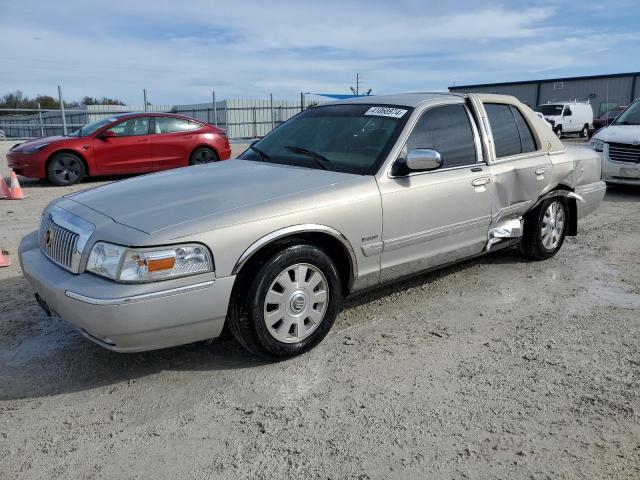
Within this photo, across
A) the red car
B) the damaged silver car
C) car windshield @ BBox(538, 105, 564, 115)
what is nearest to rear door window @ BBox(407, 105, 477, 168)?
the damaged silver car

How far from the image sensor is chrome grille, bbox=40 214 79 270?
124 inches

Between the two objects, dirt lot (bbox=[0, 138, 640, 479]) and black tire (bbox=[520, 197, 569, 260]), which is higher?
black tire (bbox=[520, 197, 569, 260])

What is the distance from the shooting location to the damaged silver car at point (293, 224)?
115 inches

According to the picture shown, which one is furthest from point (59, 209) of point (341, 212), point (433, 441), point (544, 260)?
point (544, 260)

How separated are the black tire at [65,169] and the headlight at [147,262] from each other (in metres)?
8.36

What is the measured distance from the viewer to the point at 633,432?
105 inches

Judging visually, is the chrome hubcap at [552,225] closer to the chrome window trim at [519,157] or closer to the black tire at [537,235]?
the black tire at [537,235]

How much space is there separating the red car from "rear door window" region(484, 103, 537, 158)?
26.2 feet

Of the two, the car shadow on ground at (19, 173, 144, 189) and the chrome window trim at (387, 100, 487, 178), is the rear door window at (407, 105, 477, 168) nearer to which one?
the chrome window trim at (387, 100, 487, 178)


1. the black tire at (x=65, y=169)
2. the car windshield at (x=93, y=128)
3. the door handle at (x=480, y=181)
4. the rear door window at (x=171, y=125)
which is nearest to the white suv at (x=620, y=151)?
the door handle at (x=480, y=181)

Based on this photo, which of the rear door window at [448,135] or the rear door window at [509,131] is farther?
the rear door window at [509,131]

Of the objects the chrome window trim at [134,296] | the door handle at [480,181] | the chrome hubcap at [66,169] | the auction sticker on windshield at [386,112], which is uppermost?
the auction sticker on windshield at [386,112]

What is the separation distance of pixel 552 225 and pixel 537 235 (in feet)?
0.99

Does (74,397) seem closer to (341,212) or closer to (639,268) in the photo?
(341,212)
